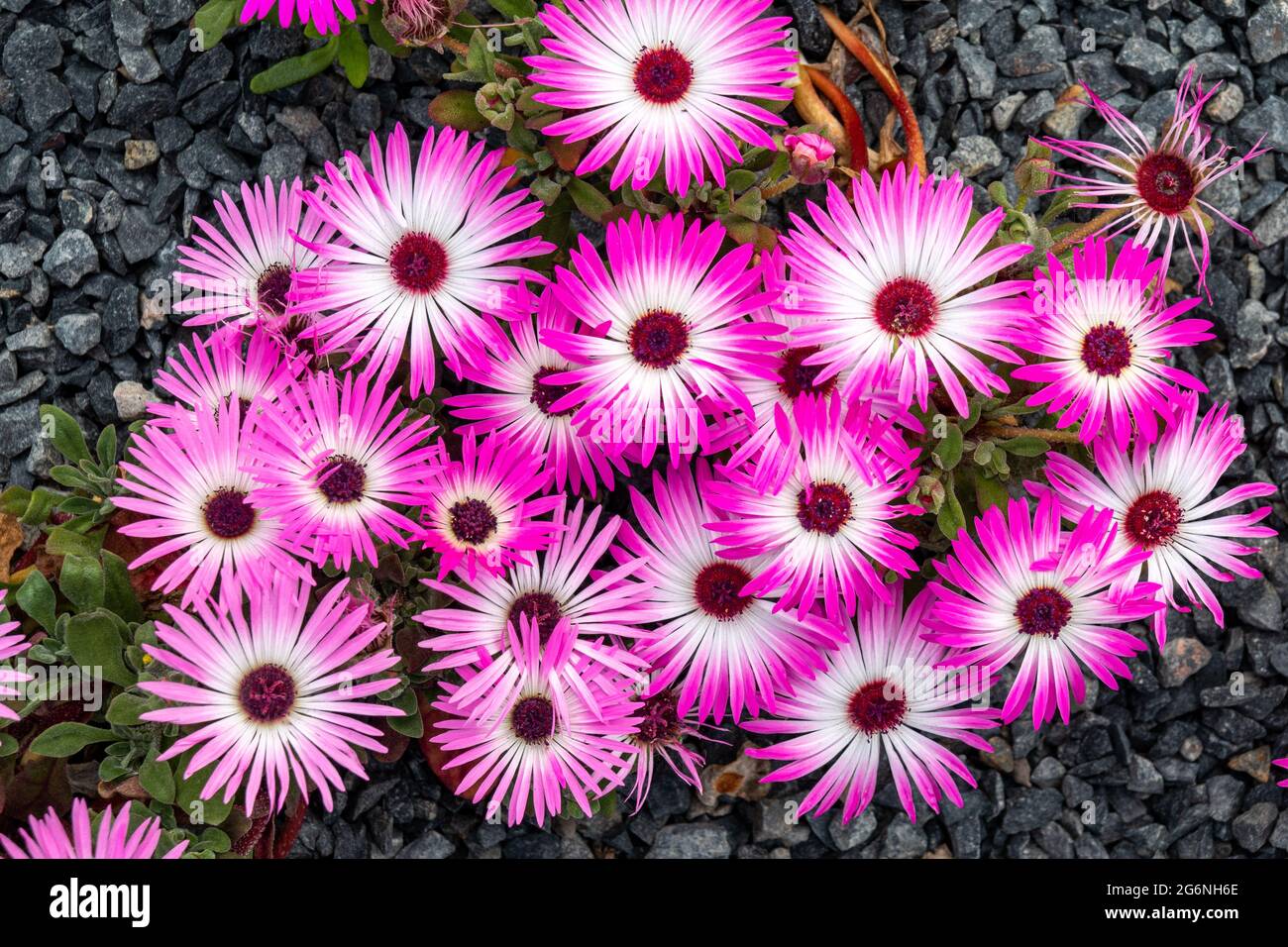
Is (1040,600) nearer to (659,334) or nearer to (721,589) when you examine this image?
(721,589)

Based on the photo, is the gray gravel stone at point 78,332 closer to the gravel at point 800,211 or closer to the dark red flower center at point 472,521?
the gravel at point 800,211

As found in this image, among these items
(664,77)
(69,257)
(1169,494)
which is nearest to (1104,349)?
(1169,494)

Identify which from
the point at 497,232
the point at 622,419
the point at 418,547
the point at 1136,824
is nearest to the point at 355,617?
the point at 418,547

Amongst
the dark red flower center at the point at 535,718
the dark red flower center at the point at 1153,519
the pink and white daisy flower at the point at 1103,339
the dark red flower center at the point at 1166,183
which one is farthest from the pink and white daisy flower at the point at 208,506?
the dark red flower center at the point at 1166,183

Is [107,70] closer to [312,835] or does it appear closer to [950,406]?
[312,835]

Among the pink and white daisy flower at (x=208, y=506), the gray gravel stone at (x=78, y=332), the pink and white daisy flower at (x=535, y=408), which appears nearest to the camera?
the pink and white daisy flower at (x=208, y=506)
